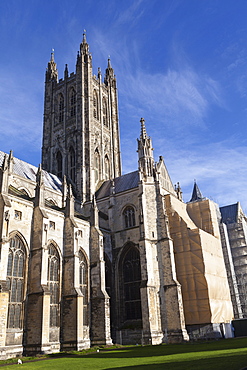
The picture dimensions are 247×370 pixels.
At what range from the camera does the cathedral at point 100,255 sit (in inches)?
892

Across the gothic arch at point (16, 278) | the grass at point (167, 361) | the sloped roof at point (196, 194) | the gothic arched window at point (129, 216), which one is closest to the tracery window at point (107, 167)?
the gothic arched window at point (129, 216)

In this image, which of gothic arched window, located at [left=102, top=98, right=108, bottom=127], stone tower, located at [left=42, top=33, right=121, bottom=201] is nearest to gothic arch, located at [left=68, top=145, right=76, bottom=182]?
stone tower, located at [left=42, top=33, right=121, bottom=201]

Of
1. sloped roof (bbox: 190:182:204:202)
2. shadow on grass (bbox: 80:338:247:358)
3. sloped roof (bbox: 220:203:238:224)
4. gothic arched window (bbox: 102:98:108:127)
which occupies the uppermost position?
gothic arched window (bbox: 102:98:108:127)

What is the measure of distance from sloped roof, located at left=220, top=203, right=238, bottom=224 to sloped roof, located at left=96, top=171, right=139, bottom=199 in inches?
688

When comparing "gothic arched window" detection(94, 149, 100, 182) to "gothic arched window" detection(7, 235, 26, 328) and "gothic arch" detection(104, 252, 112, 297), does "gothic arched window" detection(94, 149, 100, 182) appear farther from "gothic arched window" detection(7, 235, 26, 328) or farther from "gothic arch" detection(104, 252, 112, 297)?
"gothic arched window" detection(7, 235, 26, 328)

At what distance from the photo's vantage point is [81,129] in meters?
41.9

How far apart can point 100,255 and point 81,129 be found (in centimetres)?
1874

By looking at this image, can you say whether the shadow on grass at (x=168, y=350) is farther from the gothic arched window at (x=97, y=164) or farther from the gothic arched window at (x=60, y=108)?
the gothic arched window at (x=60, y=108)

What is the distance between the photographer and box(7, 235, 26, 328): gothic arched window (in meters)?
21.8

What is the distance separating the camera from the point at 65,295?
25.3m

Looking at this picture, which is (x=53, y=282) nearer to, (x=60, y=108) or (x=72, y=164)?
(x=72, y=164)

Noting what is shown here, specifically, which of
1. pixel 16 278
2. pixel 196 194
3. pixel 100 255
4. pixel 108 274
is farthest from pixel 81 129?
pixel 16 278

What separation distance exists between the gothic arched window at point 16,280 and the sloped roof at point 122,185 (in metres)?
15.3

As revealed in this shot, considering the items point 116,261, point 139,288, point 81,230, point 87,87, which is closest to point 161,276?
point 139,288
